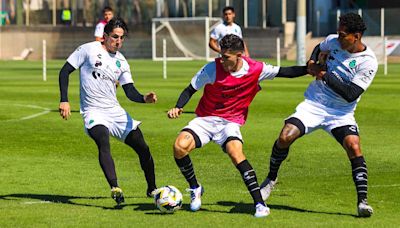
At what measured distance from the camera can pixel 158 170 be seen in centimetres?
1440

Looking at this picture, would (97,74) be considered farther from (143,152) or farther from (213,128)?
(213,128)

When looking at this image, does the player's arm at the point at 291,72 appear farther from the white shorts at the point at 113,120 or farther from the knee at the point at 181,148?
the white shorts at the point at 113,120

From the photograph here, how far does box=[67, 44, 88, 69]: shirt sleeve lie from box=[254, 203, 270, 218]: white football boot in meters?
2.65

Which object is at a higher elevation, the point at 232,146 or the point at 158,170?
the point at 232,146

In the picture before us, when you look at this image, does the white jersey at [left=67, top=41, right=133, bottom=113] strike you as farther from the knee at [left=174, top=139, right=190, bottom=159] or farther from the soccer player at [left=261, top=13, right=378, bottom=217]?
the soccer player at [left=261, top=13, right=378, bottom=217]

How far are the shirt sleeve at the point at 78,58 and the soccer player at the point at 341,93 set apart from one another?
2.32 meters

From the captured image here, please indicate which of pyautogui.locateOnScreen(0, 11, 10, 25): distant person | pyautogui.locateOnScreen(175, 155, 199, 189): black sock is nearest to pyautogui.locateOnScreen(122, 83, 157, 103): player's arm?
pyautogui.locateOnScreen(175, 155, 199, 189): black sock

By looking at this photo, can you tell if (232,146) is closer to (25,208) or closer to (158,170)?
(25,208)

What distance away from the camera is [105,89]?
38.7 ft

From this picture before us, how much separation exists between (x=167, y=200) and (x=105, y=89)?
1.64 metres

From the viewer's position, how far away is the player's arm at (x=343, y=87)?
10.9 meters

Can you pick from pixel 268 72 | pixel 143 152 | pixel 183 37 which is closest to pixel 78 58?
pixel 143 152

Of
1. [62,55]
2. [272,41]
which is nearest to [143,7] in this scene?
[62,55]

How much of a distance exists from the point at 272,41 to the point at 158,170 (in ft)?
177
